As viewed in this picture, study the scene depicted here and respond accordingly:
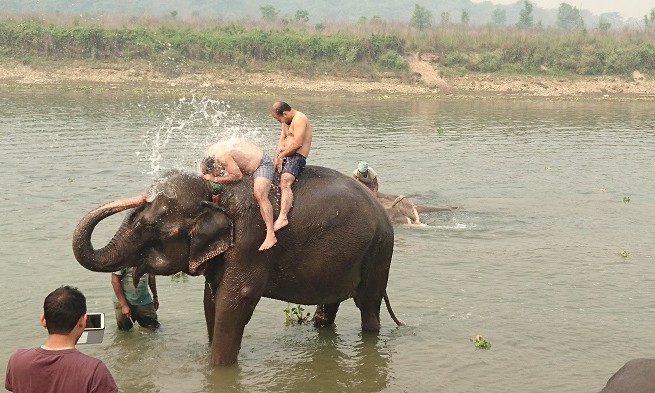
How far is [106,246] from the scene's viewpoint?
8492 millimetres

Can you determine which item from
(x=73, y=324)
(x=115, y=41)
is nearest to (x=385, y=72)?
(x=115, y=41)

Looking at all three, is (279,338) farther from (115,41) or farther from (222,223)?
(115,41)

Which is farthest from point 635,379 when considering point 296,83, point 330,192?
point 296,83

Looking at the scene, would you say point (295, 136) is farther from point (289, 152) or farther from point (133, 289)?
point (133, 289)

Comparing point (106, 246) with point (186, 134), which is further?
point (186, 134)

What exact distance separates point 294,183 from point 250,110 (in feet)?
89.3

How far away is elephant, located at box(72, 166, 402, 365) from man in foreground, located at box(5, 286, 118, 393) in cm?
287

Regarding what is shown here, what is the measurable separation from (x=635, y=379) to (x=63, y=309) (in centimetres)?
352

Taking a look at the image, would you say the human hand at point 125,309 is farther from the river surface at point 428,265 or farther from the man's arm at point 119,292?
the river surface at point 428,265

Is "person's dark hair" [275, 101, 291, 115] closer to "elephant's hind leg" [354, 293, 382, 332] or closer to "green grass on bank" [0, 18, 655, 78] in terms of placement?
"elephant's hind leg" [354, 293, 382, 332]

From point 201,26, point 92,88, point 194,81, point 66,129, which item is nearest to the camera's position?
point 66,129

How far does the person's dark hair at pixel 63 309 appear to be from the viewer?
205 inches

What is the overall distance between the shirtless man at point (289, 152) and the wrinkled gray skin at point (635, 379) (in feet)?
12.5

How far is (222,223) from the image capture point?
28.9 feet
